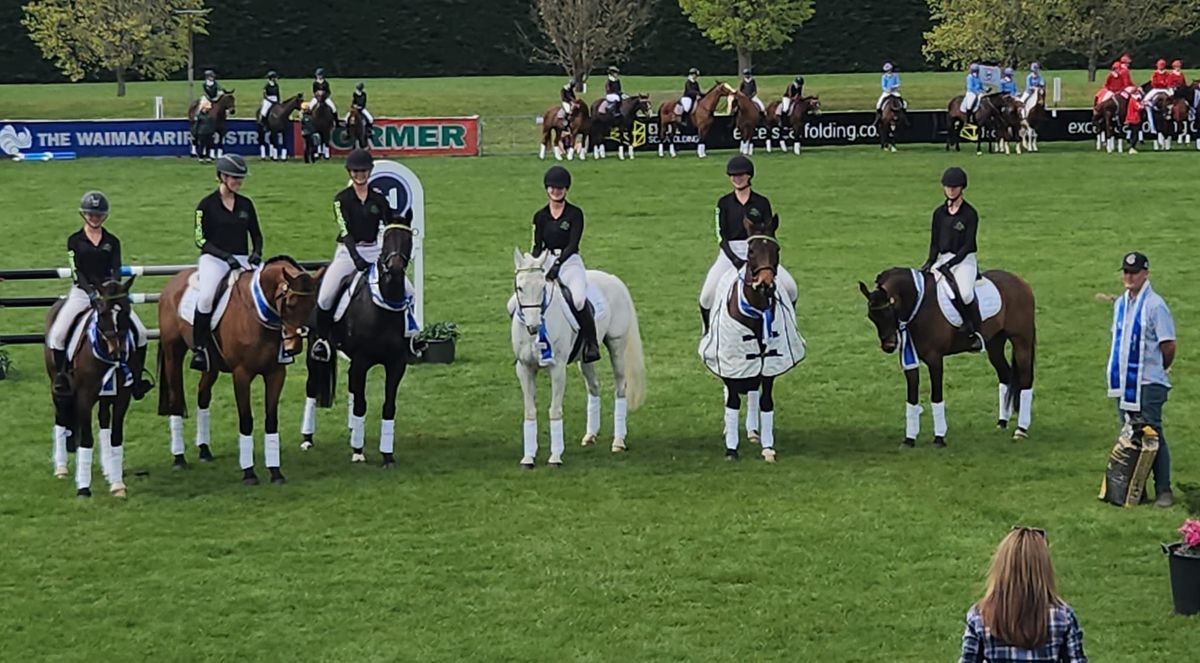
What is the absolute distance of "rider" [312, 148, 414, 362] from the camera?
50.1ft

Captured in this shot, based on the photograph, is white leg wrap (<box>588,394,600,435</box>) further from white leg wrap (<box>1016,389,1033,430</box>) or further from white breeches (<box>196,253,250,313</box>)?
white leg wrap (<box>1016,389,1033,430</box>)

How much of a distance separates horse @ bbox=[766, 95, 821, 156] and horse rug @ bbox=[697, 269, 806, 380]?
92.4 feet

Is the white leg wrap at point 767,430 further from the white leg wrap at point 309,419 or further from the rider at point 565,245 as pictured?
the white leg wrap at point 309,419

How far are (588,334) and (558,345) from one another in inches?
15.1

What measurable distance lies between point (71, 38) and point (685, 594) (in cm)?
5492

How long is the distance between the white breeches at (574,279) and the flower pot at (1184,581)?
5803mm

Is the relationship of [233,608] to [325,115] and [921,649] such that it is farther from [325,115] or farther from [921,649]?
[325,115]

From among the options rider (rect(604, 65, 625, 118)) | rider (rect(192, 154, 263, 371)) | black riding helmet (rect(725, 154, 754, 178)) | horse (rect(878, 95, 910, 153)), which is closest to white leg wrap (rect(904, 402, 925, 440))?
black riding helmet (rect(725, 154, 754, 178))

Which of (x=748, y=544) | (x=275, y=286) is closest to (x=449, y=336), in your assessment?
(x=275, y=286)

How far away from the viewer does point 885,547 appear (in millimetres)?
12680

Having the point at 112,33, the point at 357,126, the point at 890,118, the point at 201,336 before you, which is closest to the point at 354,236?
the point at 201,336

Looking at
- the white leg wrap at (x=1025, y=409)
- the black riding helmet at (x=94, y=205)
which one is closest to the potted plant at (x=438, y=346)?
the black riding helmet at (x=94, y=205)

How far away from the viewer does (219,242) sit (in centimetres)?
1474

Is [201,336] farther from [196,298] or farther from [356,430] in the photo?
[356,430]
